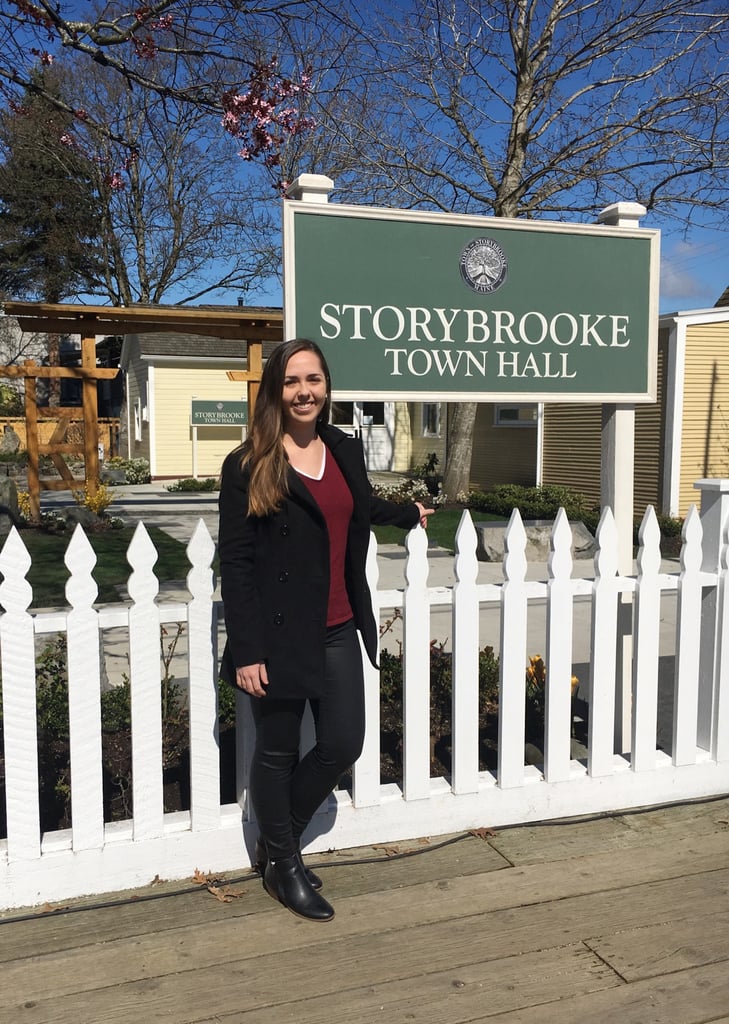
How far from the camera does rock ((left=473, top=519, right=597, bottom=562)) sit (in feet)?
36.2

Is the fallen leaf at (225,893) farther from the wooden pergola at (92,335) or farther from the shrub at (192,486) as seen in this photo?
the shrub at (192,486)

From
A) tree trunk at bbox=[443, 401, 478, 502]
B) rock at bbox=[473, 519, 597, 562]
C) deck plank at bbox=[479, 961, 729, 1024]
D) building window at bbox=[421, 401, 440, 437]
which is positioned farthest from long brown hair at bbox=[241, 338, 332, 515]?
building window at bbox=[421, 401, 440, 437]

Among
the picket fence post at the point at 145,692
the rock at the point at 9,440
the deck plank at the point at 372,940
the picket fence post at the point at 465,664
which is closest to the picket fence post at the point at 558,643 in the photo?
the picket fence post at the point at 465,664

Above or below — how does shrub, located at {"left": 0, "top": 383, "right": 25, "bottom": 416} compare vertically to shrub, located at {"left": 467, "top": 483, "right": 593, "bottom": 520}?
above

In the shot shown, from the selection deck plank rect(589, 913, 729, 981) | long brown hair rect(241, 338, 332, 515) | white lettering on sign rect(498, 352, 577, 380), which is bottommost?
deck plank rect(589, 913, 729, 981)

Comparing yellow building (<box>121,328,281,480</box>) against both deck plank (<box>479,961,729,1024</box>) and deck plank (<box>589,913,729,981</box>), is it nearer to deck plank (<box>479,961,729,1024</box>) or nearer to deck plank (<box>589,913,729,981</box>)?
deck plank (<box>589,913,729,981</box>)

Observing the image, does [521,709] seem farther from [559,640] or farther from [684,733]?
[684,733]

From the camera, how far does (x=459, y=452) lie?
17078 millimetres

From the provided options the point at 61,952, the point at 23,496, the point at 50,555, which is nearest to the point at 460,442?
the point at 23,496

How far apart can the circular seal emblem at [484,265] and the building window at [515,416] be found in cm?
1476

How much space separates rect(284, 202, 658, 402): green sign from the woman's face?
2.14 ft

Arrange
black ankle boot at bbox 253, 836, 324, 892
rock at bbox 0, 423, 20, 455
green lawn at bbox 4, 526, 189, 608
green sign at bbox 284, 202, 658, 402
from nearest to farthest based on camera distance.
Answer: black ankle boot at bbox 253, 836, 324, 892
green sign at bbox 284, 202, 658, 402
green lawn at bbox 4, 526, 189, 608
rock at bbox 0, 423, 20, 455

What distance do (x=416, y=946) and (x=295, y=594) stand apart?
3.60ft

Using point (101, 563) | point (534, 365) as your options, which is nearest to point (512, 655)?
point (534, 365)
